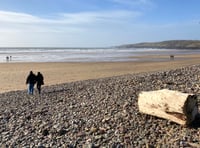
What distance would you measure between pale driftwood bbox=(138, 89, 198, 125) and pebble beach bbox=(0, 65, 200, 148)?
0.21m

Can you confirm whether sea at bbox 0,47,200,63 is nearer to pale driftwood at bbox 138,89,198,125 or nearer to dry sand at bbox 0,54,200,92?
dry sand at bbox 0,54,200,92

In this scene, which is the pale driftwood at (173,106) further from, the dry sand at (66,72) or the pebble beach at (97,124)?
the dry sand at (66,72)

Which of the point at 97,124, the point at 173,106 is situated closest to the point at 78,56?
the point at 97,124

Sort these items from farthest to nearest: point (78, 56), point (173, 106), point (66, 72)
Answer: point (78, 56)
point (66, 72)
point (173, 106)

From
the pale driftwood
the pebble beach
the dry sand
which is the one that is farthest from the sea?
the pale driftwood

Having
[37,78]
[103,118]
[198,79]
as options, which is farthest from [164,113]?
[37,78]

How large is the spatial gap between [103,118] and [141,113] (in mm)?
1145

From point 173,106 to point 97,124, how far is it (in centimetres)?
240

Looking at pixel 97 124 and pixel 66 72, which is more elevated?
pixel 97 124

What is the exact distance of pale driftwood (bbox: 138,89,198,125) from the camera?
8594mm

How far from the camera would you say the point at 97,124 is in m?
10.1

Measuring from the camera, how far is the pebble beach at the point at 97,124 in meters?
8.64

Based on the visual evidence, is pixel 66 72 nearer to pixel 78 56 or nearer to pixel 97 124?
pixel 97 124

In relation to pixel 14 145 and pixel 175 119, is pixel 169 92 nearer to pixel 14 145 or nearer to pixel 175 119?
pixel 175 119
